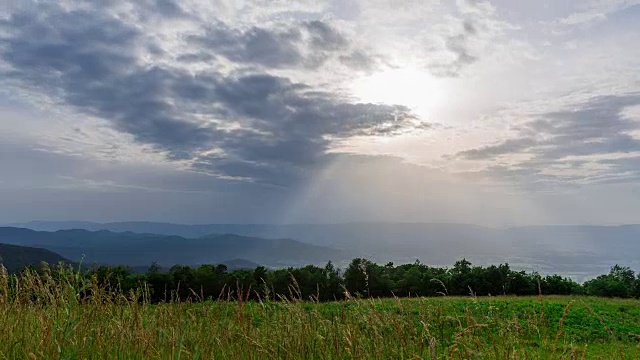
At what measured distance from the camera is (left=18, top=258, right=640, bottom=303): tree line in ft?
82.1

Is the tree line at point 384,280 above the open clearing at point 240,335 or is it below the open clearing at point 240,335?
below

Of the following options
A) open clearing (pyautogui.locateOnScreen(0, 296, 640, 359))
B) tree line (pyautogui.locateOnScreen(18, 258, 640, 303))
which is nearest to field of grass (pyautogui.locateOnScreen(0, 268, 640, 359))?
open clearing (pyautogui.locateOnScreen(0, 296, 640, 359))

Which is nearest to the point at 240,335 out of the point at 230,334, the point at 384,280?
the point at 230,334

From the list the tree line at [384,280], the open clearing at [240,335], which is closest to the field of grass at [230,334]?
the open clearing at [240,335]

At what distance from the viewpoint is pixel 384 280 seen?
29.3 meters

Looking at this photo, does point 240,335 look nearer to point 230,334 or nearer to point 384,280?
point 230,334

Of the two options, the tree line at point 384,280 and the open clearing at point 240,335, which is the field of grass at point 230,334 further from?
the tree line at point 384,280

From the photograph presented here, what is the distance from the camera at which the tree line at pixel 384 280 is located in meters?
25.0

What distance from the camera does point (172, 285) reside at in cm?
2469

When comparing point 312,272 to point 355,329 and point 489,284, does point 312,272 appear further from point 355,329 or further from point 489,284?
point 355,329

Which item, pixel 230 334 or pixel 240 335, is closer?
pixel 230 334

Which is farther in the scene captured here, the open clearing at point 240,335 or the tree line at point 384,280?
the tree line at point 384,280

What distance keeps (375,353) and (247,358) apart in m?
1.54

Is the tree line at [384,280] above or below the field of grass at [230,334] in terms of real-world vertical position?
below
